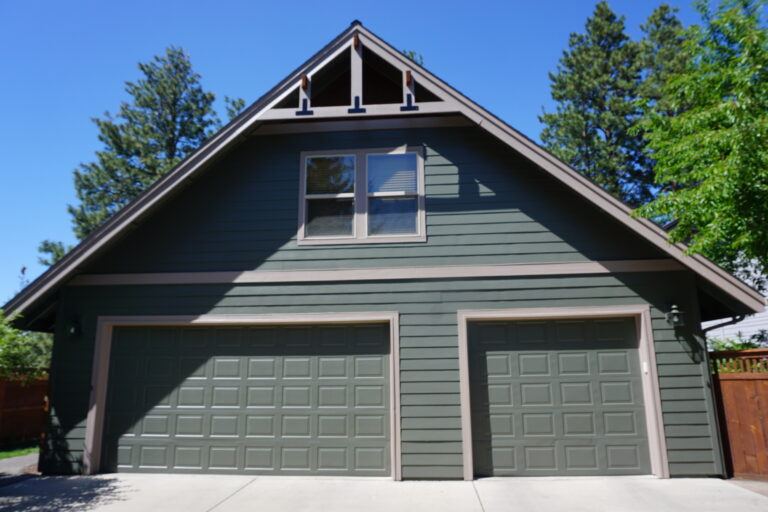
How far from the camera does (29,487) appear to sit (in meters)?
6.86

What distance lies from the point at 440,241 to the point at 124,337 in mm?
5302

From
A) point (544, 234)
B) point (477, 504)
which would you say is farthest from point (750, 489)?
point (544, 234)

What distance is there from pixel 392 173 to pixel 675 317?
15.4 feet

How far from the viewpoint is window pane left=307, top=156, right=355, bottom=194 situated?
820 cm

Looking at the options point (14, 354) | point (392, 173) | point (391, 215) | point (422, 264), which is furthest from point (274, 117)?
point (14, 354)

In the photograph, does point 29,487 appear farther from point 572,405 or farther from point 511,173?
point 511,173

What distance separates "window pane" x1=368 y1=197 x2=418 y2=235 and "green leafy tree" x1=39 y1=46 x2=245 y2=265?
18.6 metres

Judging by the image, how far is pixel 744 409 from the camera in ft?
22.5

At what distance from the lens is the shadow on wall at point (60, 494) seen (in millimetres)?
5965

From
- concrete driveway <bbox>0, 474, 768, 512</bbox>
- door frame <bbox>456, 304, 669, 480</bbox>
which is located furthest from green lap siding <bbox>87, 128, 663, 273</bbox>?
concrete driveway <bbox>0, 474, 768, 512</bbox>

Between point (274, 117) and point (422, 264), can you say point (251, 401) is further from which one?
point (274, 117)

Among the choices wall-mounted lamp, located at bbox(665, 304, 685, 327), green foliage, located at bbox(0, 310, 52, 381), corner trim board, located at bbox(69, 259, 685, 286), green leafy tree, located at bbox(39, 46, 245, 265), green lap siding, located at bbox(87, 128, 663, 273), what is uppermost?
green leafy tree, located at bbox(39, 46, 245, 265)

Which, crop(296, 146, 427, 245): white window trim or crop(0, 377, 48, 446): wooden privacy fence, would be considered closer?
crop(296, 146, 427, 245): white window trim

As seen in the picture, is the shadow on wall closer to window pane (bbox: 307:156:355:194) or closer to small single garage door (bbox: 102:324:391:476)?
small single garage door (bbox: 102:324:391:476)
